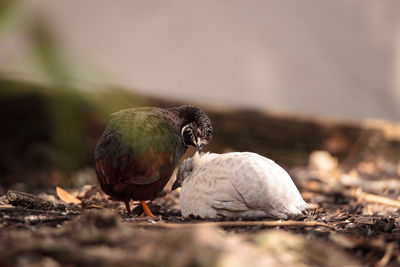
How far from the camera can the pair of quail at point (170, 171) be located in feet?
5.88

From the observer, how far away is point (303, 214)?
76.0 inches

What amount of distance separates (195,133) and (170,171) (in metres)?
0.21

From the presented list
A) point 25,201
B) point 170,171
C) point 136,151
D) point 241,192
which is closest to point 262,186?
point 241,192

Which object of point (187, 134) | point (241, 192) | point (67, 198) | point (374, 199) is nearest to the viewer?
point (241, 192)

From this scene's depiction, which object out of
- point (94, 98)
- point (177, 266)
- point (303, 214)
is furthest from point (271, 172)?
point (94, 98)

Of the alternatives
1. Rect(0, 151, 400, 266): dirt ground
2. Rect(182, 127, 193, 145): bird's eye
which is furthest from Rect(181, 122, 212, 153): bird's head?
Rect(0, 151, 400, 266): dirt ground

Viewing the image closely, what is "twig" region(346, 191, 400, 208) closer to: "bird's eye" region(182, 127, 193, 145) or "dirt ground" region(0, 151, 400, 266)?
"dirt ground" region(0, 151, 400, 266)

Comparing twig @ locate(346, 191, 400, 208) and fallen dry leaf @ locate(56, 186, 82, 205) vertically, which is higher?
twig @ locate(346, 191, 400, 208)

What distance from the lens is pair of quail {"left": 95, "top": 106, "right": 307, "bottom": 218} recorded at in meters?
1.79

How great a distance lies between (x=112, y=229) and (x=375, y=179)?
2.55m

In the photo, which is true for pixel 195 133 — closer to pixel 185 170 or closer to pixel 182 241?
pixel 185 170

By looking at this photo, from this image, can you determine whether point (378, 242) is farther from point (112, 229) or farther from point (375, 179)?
point (375, 179)

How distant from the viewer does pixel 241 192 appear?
1.78m

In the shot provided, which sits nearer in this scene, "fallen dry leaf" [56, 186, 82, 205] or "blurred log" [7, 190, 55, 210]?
"blurred log" [7, 190, 55, 210]
